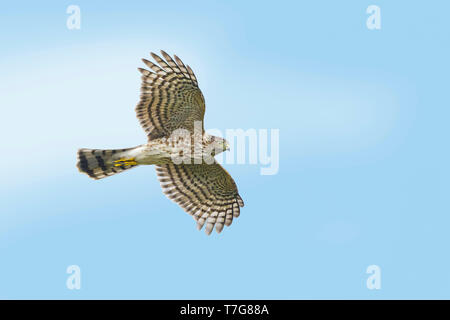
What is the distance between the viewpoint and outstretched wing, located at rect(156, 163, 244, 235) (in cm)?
1412

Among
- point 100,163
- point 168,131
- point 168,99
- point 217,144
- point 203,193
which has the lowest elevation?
point 203,193

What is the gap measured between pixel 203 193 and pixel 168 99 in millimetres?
2273

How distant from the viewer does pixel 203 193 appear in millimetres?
14398

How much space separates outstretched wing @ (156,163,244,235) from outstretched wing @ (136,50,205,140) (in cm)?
106

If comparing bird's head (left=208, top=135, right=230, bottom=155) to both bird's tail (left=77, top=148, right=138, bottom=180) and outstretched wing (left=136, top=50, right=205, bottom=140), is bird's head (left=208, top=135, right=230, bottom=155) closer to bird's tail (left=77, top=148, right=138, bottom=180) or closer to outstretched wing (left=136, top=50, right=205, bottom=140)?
outstretched wing (left=136, top=50, right=205, bottom=140)

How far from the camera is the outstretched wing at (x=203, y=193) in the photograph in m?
14.1

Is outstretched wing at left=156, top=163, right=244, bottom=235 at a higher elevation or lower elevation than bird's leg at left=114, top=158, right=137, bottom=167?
lower

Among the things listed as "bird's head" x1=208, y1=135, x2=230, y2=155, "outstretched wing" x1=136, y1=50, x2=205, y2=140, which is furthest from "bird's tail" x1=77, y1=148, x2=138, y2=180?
"bird's head" x1=208, y1=135, x2=230, y2=155

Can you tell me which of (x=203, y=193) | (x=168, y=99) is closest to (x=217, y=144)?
(x=168, y=99)

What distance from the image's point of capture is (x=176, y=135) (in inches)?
522

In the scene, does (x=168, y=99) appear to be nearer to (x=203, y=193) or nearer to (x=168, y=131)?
(x=168, y=131)
